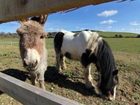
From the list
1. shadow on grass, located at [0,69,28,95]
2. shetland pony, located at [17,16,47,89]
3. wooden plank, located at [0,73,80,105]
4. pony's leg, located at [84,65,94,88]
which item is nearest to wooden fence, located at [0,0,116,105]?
wooden plank, located at [0,73,80,105]

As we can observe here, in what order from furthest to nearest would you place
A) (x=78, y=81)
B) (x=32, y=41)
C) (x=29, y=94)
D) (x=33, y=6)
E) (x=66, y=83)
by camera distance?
1. (x=78, y=81)
2. (x=66, y=83)
3. (x=32, y=41)
4. (x=29, y=94)
5. (x=33, y=6)

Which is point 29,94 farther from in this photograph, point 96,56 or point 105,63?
point 96,56

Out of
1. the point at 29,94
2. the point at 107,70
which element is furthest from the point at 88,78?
the point at 29,94

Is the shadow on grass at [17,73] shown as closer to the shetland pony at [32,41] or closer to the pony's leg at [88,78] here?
the pony's leg at [88,78]

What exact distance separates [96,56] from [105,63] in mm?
354

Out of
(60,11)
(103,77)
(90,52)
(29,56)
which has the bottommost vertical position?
(103,77)

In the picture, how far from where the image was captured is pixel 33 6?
1287mm

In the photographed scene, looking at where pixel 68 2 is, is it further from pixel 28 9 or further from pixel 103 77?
pixel 103 77

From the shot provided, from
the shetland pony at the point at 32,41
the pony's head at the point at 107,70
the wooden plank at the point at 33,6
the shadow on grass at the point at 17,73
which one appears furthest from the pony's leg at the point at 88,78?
the wooden plank at the point at 33,6

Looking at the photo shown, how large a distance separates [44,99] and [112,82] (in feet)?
23.4

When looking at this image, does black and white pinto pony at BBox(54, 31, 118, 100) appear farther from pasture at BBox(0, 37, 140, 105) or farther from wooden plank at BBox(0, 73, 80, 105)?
wooden plank at BBox(0, 73, 80, 105)

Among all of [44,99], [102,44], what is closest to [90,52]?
[102,44]

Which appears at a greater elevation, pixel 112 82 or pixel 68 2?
pixel 68 2

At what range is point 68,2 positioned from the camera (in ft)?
3.42
